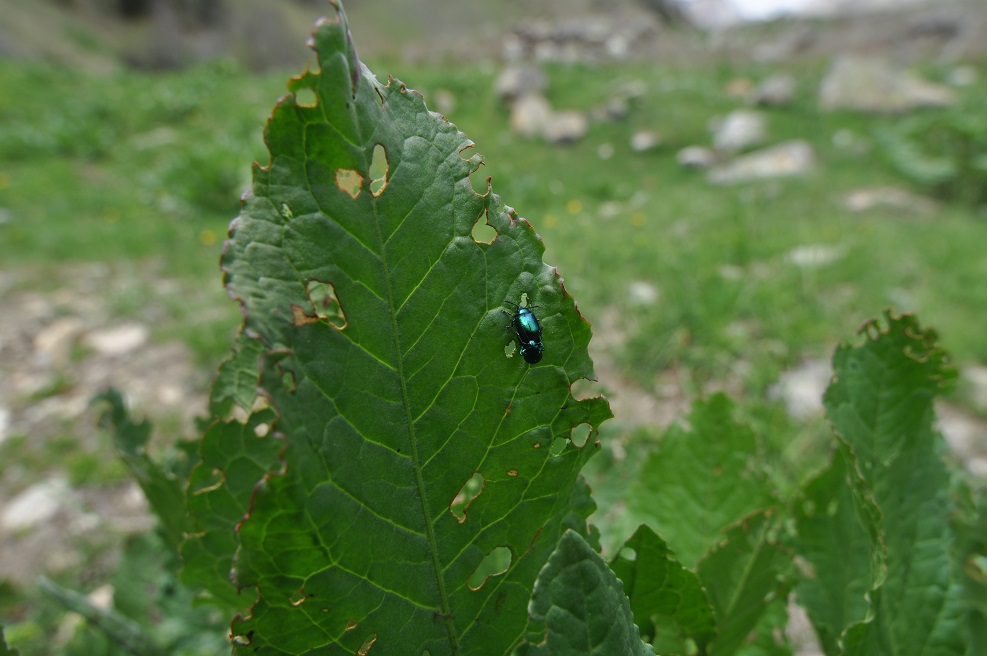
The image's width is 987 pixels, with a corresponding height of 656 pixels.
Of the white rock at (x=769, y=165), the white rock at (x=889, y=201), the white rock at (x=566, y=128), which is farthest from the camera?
the white rock at (x=566, y=128)

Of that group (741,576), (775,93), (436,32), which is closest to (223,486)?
(741,576)

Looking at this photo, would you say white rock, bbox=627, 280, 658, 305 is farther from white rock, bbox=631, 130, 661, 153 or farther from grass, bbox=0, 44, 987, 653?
white rock, bbox=631, 130, 661, 153

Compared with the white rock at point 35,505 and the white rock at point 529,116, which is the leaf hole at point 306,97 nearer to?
the white rock at point 35,505

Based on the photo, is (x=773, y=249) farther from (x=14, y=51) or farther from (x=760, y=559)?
(x=14, y=51)

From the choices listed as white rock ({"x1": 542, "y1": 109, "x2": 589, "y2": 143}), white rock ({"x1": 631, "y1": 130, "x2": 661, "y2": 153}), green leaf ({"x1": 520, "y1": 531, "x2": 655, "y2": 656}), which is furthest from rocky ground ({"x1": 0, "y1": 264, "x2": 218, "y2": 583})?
white rock ({"x1": 631, "y1": 130, "x2": 661, "y2": 153})

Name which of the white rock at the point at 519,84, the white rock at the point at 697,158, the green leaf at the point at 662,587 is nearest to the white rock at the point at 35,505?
the green leaf at the point at 662,587

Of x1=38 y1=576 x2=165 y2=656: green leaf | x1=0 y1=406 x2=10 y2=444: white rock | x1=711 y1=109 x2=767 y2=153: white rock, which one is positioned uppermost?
x1=711 y1=109 x2=767 y2=153: white rock

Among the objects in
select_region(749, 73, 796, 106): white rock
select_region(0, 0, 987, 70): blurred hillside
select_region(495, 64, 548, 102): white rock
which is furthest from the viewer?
select_region(0, 0, 987, 70): blurred hillside
